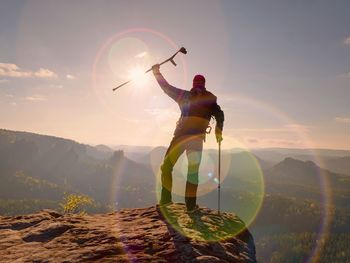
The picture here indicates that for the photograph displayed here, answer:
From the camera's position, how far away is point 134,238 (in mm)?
9555

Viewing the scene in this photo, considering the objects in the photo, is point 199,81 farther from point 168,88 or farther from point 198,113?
point 168,88

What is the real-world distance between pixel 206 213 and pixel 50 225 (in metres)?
5.56

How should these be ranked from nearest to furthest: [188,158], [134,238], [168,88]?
[134,238] < [188,158] < [168,88]

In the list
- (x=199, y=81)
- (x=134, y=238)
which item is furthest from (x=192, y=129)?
(x=134, y=238)

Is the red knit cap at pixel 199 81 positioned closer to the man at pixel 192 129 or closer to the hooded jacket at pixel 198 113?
the man at pixel 192 129

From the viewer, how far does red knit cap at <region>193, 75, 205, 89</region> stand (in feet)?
45.0

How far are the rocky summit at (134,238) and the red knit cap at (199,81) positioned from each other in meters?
5.00

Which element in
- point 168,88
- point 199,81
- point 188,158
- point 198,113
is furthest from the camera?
point 168,88

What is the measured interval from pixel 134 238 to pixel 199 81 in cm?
696

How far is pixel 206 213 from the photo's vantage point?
1247 cm

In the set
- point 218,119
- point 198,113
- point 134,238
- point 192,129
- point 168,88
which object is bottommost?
point 134,238

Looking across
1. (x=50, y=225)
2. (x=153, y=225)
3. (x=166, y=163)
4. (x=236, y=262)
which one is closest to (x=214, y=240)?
(x=236, y=262)

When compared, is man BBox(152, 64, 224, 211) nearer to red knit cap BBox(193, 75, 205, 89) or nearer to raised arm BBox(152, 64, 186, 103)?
red knit cap BBox(193, 75, 205, 89)

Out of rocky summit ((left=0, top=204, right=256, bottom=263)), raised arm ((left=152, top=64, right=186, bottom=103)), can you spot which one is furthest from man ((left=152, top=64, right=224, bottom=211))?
rocky summit ((left=0, top=204, right=256, bottom=263))
